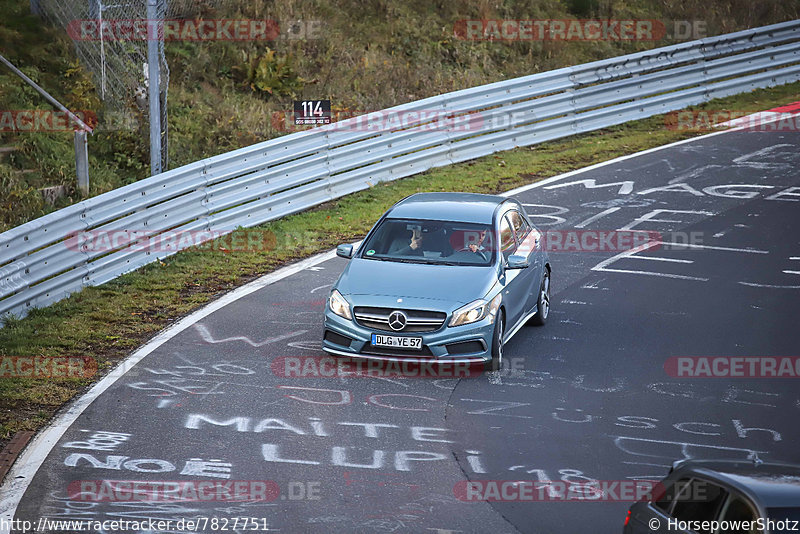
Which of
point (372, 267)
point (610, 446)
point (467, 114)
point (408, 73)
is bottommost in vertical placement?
point (610, 446)

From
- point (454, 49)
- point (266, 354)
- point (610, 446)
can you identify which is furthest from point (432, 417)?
point (454, 49)

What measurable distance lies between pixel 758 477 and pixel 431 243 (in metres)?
6.29

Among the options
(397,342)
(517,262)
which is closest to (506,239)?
(517,262)

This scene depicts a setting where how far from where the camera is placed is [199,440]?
926 cm

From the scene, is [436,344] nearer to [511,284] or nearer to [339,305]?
[339,305]

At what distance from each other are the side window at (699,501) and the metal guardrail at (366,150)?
8.59 m

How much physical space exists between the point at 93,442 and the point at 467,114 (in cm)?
1289

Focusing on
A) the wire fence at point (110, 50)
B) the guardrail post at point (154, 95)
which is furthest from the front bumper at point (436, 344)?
A: the wire fence at point (110, 50)

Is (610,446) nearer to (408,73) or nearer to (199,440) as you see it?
(199,440)

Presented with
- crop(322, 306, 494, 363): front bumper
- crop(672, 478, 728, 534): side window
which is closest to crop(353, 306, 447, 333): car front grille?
crop(322, 306, 494, 363): front bumper

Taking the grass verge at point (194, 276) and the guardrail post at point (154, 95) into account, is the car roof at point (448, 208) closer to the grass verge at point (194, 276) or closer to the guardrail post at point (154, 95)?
the grass verge at point (194, 276)

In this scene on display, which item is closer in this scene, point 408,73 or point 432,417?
point 432,417

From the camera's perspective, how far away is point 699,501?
614 cm

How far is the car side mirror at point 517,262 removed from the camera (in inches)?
454
